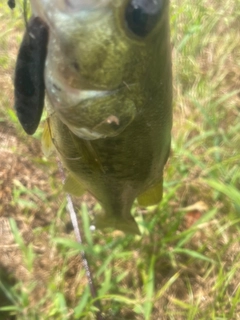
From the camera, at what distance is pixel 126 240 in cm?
211

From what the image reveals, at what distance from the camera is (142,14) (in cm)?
82

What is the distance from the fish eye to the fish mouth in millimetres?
127

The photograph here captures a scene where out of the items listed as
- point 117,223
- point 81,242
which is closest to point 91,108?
point 117,223

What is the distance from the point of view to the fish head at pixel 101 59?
2.64 ft

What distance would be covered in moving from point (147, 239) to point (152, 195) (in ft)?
2.19

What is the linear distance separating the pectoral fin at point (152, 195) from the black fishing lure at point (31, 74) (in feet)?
1.77

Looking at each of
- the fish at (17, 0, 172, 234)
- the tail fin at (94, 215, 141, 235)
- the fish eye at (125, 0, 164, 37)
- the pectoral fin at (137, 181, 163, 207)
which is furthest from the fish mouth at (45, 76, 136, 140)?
the tail fin at (94, 215, 141, 235)

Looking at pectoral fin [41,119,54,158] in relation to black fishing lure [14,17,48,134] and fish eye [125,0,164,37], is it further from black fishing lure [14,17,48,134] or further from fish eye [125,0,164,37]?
A: fish eye [125,0,164,37]

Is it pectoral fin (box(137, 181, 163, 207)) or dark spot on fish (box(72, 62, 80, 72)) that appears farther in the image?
pectoral fin (box(137, 181, 163, 207))

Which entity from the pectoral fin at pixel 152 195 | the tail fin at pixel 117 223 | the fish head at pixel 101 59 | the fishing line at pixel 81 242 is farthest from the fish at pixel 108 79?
the fishing line at pixel 81 242

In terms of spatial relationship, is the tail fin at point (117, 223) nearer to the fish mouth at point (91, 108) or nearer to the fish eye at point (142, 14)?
the fish mouth at point (91, 108)

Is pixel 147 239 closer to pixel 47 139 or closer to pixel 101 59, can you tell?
pixel 47 139

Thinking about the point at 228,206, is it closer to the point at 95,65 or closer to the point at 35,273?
the point at 35,273

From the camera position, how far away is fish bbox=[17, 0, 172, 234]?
0.82 m
